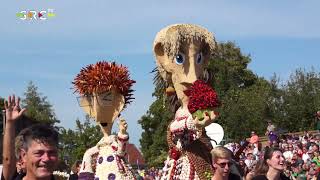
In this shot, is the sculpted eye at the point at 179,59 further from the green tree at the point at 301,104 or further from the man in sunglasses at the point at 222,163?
the green tree at the point at 301,104

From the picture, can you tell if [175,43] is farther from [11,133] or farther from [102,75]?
[11,133]

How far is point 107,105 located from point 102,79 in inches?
15.7

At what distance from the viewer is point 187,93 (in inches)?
353

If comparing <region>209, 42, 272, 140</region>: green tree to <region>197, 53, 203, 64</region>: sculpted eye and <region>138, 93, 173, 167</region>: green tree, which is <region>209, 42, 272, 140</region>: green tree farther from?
<region>197, 53, 203, 64</region>: sculpted eye

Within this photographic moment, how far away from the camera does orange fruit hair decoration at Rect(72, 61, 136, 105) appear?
10039mm

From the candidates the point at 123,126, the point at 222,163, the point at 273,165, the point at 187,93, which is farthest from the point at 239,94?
the point at 222,163

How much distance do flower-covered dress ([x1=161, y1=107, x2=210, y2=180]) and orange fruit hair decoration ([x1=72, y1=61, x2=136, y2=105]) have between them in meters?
1.51

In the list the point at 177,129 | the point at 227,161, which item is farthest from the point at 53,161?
the point at 177,129

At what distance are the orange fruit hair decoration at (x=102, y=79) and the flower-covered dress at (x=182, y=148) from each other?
1513 mm

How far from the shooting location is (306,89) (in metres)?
40.6

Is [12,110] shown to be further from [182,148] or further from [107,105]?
[107,105]

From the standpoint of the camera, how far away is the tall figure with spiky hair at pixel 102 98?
380 inches

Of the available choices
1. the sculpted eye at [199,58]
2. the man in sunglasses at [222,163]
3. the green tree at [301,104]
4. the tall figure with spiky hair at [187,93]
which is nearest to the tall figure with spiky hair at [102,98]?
the tall figure with spiky hair at [187,93]

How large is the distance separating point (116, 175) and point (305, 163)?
7699mm
